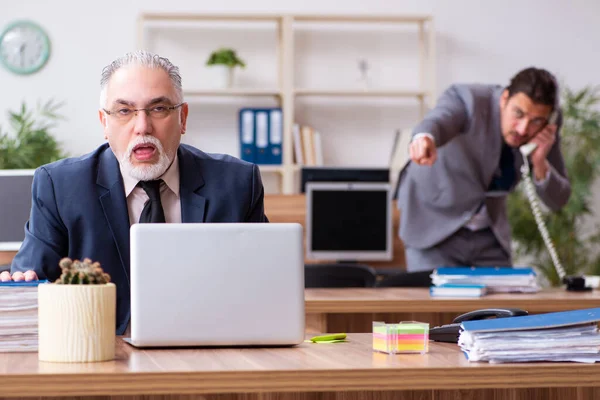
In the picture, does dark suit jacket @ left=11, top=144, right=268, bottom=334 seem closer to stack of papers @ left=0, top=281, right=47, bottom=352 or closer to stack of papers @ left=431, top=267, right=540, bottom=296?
stack of papers @ left=0, top=281, right=47, bottom=352

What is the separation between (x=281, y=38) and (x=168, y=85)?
4.43 meters

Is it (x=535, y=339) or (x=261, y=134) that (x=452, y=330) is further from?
(x=261, y=134)

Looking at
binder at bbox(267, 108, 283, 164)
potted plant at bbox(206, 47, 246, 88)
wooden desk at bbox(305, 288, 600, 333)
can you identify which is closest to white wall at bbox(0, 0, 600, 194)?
potted plant at bbox(206, 47, 246, 88)

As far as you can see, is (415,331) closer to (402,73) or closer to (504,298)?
(504,298)

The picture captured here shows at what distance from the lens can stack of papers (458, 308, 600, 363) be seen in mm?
1398

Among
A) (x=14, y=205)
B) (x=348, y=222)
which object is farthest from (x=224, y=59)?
(x=14, y=205)

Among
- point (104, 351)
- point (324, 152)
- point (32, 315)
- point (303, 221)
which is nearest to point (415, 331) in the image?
point (104, 351)

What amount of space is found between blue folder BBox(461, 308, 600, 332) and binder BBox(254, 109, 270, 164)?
4723mm

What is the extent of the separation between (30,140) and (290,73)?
1.75 metres

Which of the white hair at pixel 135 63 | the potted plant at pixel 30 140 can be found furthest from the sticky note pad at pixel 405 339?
the potted plant at pixel 30 140

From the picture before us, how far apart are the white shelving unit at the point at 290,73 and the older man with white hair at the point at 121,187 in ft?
13.1

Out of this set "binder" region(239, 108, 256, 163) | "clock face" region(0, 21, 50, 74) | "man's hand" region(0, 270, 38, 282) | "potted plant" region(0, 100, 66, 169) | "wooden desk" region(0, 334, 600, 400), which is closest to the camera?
"wooden desk" region(0, 334, 600, 400)

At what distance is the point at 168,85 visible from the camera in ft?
6.72

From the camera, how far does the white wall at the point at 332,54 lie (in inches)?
247
